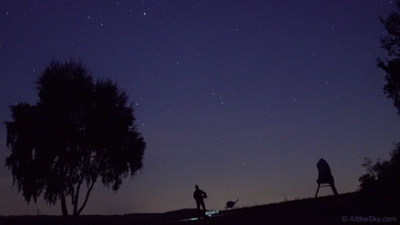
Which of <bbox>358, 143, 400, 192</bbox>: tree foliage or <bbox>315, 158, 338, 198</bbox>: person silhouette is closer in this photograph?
<bbox>315, 158, 338, 198</bbox>: person silhouette

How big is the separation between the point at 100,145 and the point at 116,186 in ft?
13.5

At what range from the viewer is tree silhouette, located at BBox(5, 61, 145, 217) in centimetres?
2750

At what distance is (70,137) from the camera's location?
1117 inches

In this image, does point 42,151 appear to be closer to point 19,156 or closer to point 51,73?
point 19,156

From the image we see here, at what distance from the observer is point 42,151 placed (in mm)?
27406

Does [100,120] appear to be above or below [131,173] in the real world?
above

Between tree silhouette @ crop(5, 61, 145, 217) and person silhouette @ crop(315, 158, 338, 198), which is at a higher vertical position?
tree silhouette @ crop(5, 61, 145, 217)

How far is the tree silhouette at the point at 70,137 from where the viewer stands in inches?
1083

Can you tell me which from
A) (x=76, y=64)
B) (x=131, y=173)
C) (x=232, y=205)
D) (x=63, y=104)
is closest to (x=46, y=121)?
(x=63, y=104)

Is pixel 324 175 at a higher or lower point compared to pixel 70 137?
lower

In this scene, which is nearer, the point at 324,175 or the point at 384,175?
the point at 324,175

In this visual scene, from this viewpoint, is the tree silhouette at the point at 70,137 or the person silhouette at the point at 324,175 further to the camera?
the tree silhouette at the point at 70,137

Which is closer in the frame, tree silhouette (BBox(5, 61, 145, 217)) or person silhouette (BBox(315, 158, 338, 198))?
person silhouette (BBox(315, 158, 338, 198))

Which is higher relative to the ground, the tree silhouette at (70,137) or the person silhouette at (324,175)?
the tree silhouette at (70,137)
